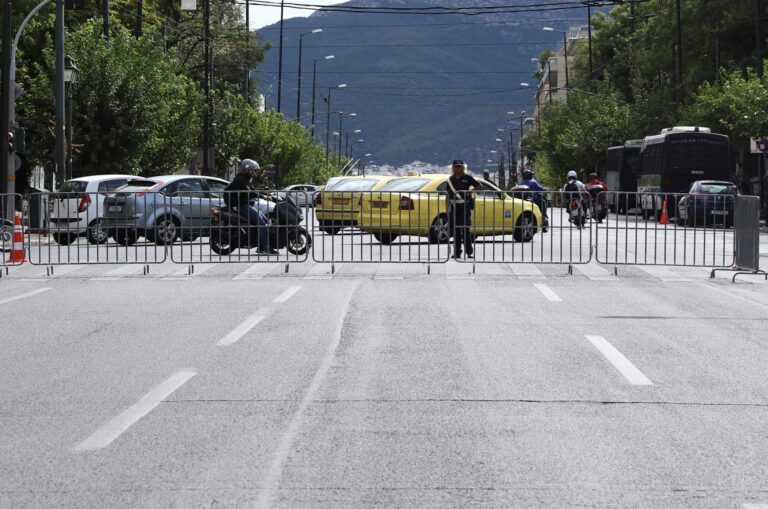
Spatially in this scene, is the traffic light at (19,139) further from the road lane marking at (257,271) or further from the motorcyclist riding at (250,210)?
the road lane marking at (257,271)

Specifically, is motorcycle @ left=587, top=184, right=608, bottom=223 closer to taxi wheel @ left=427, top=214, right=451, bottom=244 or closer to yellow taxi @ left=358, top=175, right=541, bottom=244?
yellow taxi @ left=358, top=175, right=541, bottom=244

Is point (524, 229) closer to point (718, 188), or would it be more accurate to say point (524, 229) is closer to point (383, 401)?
point (383, 401)

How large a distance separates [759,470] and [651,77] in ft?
281

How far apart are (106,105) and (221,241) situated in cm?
2158

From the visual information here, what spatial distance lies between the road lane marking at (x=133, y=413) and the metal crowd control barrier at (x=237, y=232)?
11657 mm

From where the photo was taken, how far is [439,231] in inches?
802

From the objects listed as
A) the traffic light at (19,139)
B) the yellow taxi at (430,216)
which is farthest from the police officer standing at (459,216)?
the traffic light at (19,139)

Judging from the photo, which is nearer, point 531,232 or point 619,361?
point 619,361

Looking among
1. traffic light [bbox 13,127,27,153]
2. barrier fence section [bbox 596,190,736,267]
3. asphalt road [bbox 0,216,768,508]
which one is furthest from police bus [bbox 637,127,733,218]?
asphalt road [bbox 0,216,768,508]

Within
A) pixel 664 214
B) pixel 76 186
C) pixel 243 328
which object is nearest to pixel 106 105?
pixel 76 186

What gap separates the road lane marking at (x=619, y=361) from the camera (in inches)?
347

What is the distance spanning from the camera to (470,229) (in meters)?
20.7

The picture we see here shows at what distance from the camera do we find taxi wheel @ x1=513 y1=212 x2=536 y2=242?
68.1 ft

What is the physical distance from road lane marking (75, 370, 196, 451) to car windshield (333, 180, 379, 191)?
23.2m
